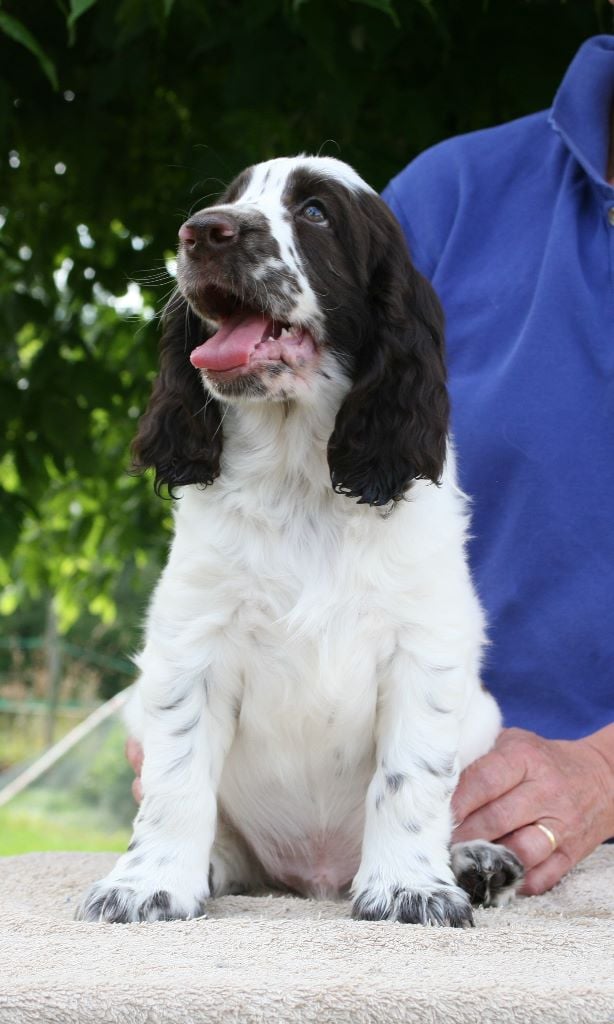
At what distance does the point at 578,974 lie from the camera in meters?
2.03

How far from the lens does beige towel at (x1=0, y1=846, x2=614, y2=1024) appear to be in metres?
1.83

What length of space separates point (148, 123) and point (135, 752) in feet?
11.0

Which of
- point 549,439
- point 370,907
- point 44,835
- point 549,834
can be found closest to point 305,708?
point 370,907

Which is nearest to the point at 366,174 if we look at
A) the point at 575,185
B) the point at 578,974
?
the point at 575,185

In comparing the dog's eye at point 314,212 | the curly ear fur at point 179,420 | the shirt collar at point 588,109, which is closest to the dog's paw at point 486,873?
the curly ear fur at point 179,420

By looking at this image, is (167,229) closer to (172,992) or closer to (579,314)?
(579,314)

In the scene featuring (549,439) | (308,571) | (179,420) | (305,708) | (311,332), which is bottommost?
(305,708)

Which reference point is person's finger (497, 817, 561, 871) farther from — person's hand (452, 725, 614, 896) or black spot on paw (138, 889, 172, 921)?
black spot on paw (138, 889, 172, 921)

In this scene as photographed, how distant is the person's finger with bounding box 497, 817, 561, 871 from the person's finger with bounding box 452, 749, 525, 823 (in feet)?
0.34

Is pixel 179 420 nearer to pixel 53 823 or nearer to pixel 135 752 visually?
pixel 135 752

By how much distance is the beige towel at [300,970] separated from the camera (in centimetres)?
183

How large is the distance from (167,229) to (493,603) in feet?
9.20

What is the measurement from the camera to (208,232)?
2.70 m

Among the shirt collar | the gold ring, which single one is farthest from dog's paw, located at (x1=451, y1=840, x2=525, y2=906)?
the shirt collar
